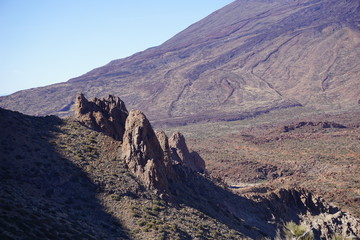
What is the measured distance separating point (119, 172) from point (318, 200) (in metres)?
15.0

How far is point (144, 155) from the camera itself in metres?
21.9

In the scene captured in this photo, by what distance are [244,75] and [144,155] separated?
120 metres

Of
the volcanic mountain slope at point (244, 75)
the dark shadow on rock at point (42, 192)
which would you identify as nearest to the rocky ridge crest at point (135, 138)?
the dark shadow on rock at point (42, 192)

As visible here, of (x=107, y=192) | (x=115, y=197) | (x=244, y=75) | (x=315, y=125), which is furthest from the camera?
(x=244, y=75)

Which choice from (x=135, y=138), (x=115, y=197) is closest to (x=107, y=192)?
(x=115, y=197)

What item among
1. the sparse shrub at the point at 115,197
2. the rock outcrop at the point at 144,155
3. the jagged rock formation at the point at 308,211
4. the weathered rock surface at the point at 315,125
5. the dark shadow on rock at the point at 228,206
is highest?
the rock outcrop at the point at 144,155

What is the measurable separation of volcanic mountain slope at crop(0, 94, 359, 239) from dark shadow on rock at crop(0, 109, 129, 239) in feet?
0.14

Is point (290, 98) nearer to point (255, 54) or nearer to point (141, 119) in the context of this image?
point (255, 54)

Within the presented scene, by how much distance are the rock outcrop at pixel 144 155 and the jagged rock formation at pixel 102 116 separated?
3250mm

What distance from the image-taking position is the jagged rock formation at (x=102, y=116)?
85.5 ft

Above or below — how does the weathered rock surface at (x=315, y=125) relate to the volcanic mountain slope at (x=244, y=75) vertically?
below

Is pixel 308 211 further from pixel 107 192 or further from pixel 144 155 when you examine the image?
pixel 107 192

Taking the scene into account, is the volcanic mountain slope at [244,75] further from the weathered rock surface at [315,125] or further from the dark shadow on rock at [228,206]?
the dark shadow on rock at [228,206]

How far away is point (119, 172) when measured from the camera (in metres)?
21.5
